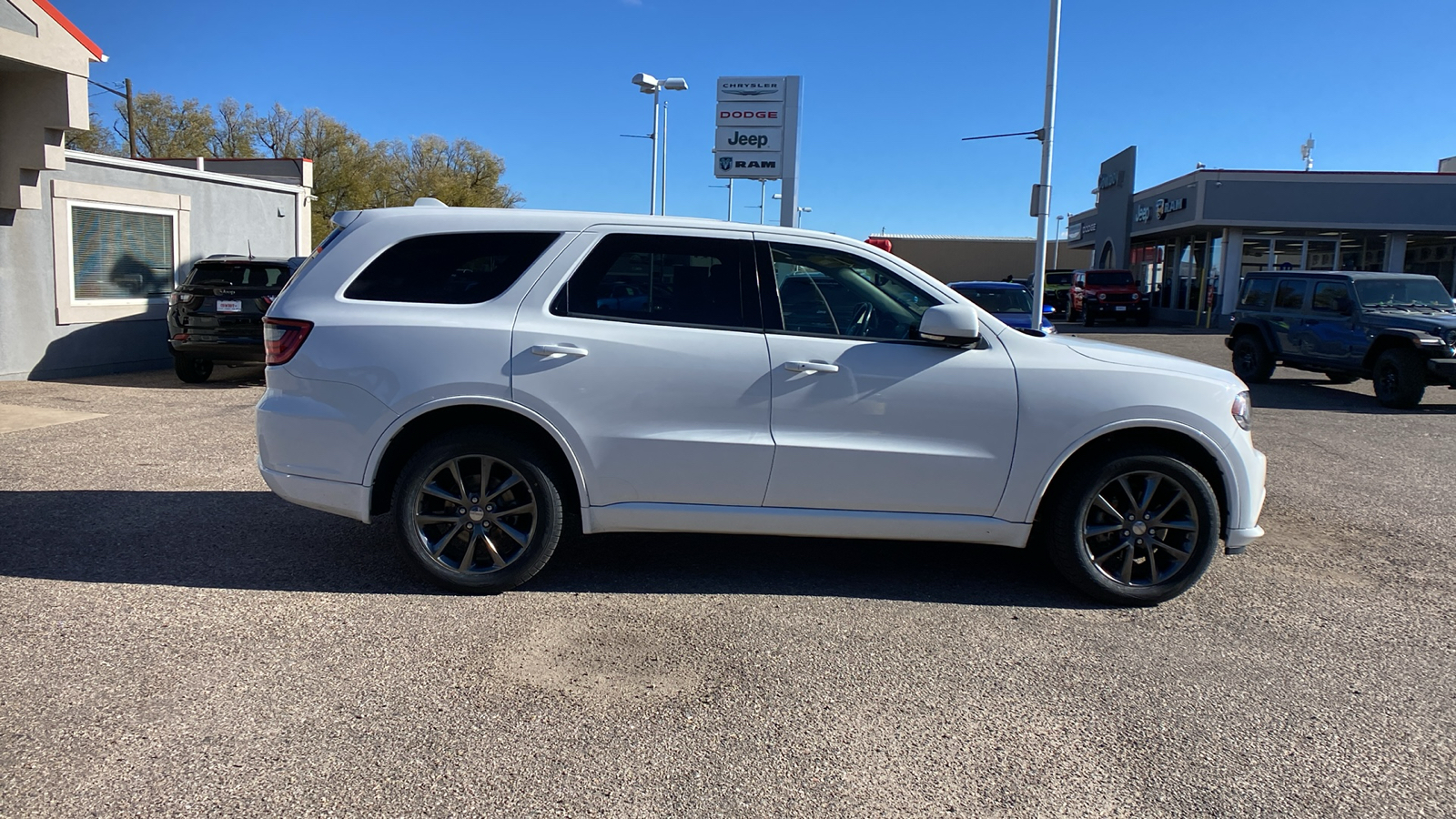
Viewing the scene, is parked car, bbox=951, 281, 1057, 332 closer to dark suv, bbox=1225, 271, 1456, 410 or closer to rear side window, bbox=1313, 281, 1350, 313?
dark suv, bbox=1225, 271, 1456, 410

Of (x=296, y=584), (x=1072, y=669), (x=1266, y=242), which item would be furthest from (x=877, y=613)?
(x=1266, y=242)

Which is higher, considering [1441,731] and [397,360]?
[397,360]

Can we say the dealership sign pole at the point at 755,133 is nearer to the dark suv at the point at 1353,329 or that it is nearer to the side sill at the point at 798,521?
the dark suv at the point at 1353,329

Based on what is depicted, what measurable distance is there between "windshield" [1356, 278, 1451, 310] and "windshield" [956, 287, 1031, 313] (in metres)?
4.92

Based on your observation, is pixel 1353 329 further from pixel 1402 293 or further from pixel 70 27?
pixel 70 27

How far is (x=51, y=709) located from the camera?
3455mm

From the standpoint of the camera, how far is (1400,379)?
12.7 m

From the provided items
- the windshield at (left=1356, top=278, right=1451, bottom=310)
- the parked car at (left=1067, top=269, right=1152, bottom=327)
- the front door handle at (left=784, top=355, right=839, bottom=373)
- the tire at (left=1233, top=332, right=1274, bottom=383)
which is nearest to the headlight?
A: the front door handle at (left=784, top=355, right=839, bottom=373)

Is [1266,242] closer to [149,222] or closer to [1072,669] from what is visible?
Result: [149,222]

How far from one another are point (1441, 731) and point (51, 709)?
15.7ft

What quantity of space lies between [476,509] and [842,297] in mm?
1948

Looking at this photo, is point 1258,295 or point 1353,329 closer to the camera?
point 1353,329

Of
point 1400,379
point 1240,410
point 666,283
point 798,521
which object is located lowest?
point 798,521

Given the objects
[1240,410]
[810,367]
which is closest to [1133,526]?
[1240,410]
